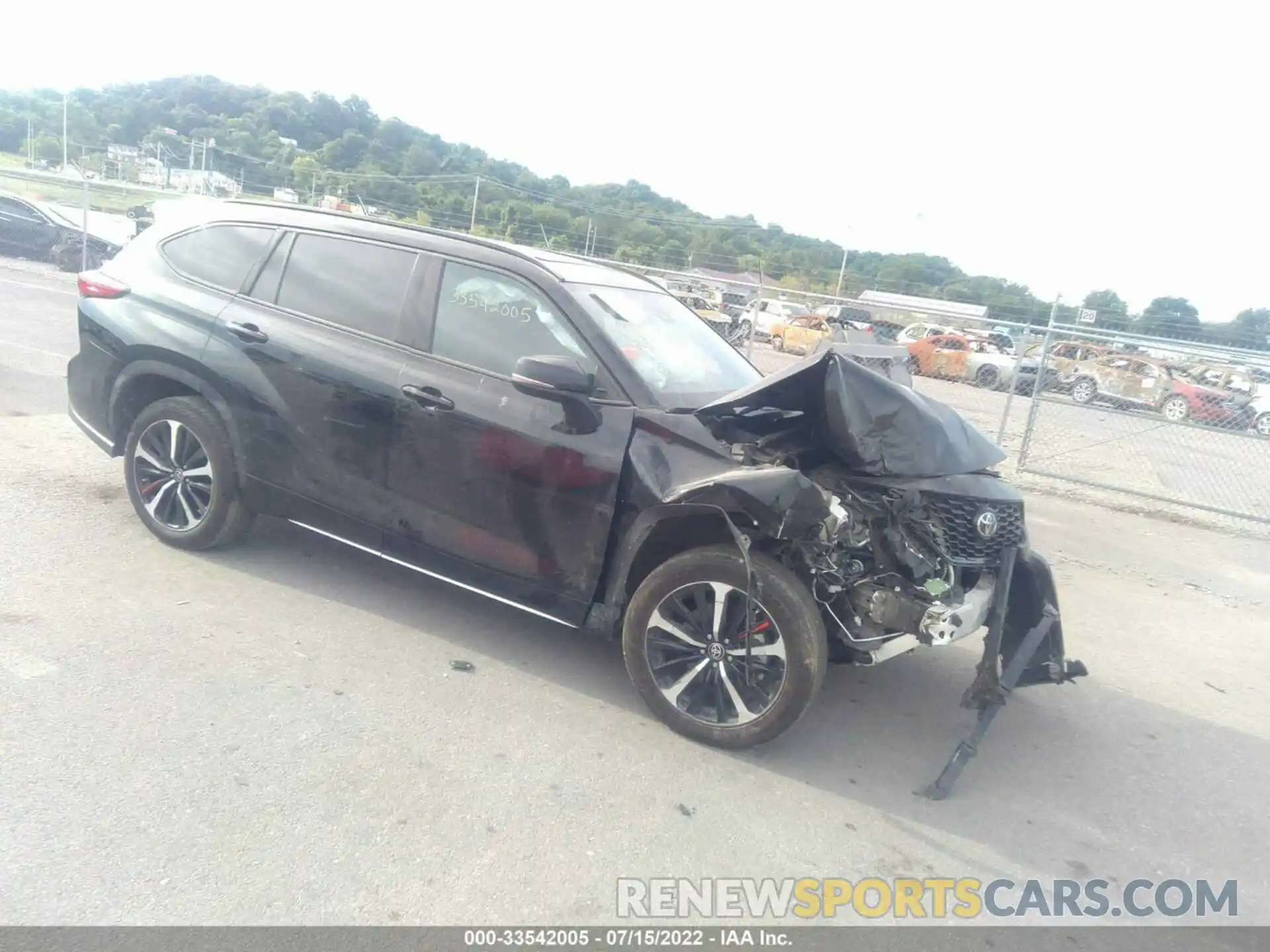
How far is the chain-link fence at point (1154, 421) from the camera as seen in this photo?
9531 mm

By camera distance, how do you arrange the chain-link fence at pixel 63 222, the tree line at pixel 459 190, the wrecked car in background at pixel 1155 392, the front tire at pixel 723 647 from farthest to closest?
the tree line at pixel 459 190 < the chain-link fence at pixel 63 222 < the wrecked car in background at pixel 1155 392 < the front tire at pixel 723 647

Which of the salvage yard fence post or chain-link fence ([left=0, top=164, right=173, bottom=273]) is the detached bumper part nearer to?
the salvage yard fence post

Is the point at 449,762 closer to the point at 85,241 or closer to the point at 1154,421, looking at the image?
the point at 1154,421

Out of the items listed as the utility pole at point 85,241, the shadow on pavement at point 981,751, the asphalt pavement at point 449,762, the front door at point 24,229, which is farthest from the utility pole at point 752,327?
the front door at point 24,229

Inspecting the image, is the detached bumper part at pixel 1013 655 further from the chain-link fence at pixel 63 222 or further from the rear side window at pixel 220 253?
the chain-link fence at pixel 63 222

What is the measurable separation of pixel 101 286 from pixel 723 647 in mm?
4046

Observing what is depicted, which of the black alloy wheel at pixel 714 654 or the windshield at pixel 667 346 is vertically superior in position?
the windshield at pixel 667 346

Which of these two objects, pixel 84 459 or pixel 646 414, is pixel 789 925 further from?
pixel 84 459

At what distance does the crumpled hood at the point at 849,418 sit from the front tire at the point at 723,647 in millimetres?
545

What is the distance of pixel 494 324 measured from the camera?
445 centimetres

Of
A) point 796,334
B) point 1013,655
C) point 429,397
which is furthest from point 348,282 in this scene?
point 796,334

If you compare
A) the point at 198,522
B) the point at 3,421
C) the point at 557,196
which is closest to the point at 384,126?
the point at 557,196

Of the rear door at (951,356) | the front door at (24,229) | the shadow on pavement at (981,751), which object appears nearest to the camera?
the shadow on pavement at (981,751)

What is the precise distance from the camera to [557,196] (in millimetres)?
31688
